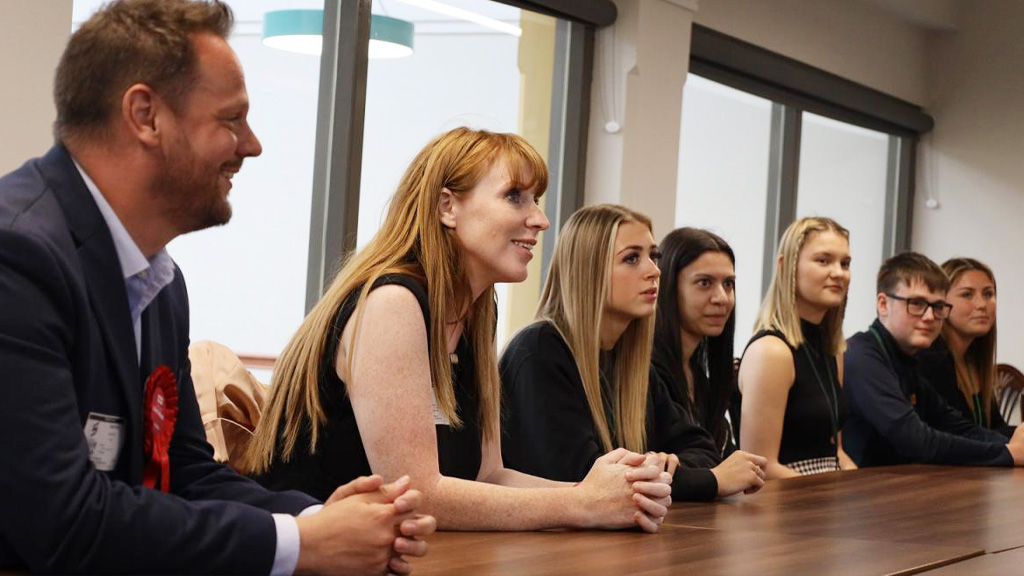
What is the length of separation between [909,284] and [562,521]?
3.00m

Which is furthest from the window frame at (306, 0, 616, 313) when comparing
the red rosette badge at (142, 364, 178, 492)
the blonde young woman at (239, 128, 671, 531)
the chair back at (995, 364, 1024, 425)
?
the chair back at (995, 364, 1024, 425)

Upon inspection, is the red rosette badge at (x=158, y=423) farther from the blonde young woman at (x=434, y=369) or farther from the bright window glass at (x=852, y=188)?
the bright window glass at (x=852, y=188)

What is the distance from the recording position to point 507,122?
518 centimetres

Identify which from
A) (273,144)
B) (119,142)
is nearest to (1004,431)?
(273,144)

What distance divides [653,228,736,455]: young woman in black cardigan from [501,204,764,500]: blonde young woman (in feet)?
1.08

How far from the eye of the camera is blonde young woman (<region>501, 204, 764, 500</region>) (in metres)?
2.69

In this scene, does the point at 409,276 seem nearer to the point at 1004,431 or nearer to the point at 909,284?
the point at 909,284

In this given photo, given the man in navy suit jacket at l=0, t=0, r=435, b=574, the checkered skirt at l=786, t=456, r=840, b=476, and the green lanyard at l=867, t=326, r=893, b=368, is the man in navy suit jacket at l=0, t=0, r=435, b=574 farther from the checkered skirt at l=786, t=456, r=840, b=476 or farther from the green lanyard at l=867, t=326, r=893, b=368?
the green lanyard at l=867, t=326, r=893, b=368

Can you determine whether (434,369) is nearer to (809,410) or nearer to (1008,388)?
(809,410)

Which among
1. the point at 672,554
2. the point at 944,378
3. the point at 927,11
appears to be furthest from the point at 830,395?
the point at 927,11

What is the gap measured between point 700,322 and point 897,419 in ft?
3.29

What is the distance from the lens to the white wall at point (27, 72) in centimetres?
305

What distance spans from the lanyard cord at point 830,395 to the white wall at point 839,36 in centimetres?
222

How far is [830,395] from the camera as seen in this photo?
4.05m
